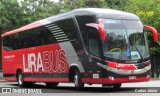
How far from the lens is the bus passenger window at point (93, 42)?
1778 cm

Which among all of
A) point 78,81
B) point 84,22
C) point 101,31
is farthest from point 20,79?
point 101,31

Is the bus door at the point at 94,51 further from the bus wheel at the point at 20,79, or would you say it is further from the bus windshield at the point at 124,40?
the bus wheel at the point at 20,79

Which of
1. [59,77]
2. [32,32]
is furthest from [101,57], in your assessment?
[32,32]

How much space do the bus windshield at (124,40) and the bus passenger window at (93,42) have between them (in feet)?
1.32

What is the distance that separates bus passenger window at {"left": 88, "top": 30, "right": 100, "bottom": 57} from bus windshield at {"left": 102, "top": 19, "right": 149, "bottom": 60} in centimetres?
40

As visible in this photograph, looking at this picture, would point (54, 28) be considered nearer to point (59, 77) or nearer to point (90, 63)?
point (59, 77)

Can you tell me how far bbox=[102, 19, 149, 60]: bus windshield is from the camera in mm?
17656

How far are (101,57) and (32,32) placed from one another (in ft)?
24.9

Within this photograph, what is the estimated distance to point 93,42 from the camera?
59.3 feet

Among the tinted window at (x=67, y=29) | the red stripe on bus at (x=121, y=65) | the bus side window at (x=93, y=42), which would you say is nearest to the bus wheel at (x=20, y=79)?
the tinted window at (x=67, y=29)

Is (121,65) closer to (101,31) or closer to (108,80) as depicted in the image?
(108,80)

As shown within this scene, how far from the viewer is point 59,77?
21.1 metres

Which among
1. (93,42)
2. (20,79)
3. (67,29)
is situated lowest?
(20,79)

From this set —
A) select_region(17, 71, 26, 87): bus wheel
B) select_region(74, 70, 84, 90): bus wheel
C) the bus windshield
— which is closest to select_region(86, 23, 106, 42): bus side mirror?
the bus windshield
